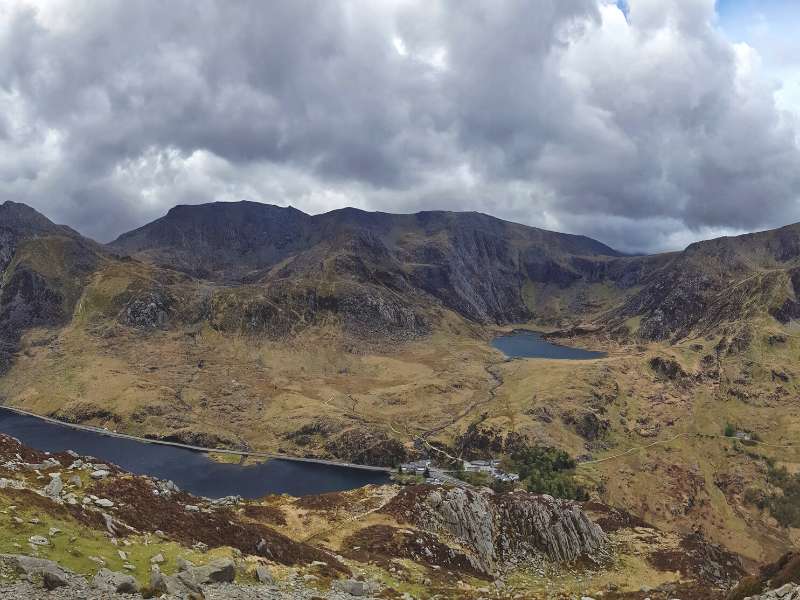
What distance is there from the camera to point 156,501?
52906mm

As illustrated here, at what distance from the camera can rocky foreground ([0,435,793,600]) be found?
33.8m

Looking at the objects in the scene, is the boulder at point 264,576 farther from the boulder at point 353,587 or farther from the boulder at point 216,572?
the boulder at point 353,587

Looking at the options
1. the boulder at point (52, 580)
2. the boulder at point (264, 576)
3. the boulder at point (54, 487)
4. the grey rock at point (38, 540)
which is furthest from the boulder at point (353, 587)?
the boulder at point (52, 580)

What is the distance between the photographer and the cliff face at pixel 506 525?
8606 centimetres

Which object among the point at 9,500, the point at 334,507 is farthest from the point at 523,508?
the point at 9,500

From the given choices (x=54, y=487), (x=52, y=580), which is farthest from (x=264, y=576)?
(x=54, y=487)

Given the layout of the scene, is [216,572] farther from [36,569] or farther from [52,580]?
[36,569]

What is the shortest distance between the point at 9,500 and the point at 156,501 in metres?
16.6

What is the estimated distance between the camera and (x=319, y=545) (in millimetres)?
69250

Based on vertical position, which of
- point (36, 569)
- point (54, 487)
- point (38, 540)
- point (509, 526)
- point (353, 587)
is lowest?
point (509, 526)

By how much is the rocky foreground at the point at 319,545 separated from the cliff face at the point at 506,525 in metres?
0.22

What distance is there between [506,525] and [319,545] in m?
36.3

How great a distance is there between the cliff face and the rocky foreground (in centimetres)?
22

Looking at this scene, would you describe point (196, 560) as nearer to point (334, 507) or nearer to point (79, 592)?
point (79, 592)
